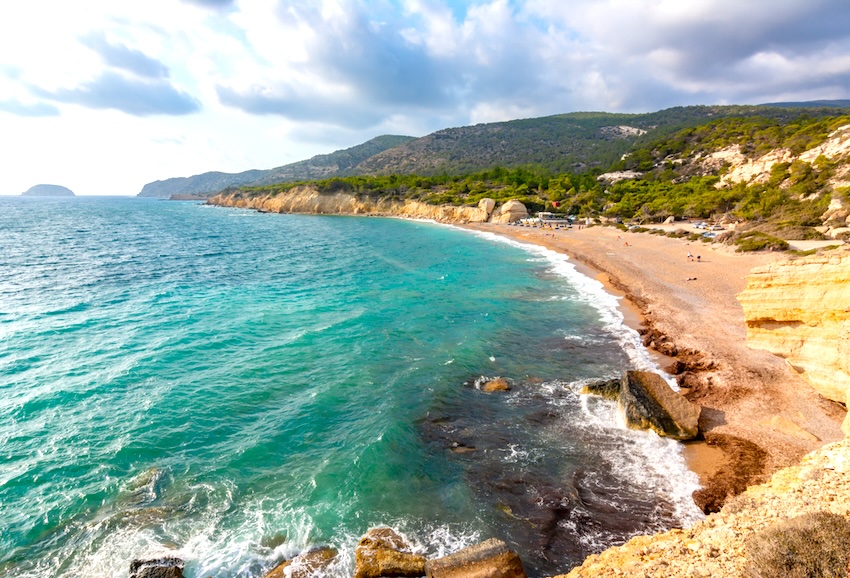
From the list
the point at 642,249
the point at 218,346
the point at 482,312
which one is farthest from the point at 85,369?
the point at 642,249

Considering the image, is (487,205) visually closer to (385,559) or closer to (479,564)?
(385,559)

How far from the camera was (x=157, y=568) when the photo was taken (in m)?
8.93

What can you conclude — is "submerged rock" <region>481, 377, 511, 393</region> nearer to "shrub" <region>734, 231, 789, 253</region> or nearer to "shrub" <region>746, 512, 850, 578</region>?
"shrub" <region>746, 512, 850, 578</region>

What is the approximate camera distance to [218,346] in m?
21.0

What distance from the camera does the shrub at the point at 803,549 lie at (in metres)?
5.48

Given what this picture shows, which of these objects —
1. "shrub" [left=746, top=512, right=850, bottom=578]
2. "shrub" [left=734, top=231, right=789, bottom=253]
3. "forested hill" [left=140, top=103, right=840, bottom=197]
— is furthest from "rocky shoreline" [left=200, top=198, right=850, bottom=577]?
"forested hill" [left=140, top=103, right=840, bottom=197]

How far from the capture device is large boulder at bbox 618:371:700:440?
45.6 feet

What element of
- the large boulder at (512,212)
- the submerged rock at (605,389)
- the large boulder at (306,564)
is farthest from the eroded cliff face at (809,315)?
the large boulder at (512,212)

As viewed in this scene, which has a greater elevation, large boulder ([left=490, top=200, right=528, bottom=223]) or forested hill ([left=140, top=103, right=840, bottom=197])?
forested hill ([left=140, top=103, right=840, bottom=197])

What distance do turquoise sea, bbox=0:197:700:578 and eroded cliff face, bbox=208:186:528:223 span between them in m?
59.6

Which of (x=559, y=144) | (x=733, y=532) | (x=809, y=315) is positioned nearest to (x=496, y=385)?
(x=733, y=532)

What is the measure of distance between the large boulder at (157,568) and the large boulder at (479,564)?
559cm

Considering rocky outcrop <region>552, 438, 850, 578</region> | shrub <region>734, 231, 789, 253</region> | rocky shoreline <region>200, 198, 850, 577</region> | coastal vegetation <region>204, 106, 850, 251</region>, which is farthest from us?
coastal vegetation <region>204, 106, 850, 251</region>

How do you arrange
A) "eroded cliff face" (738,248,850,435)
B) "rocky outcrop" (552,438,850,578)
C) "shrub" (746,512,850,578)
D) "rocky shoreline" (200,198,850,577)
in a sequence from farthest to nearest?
"eroded cliff face" (738,248,850,435) → "rocky shoreline" (200,198,850,577) → "rocky outcrop" (552,438,850,578) → "shrub" (746,512,850,578)
